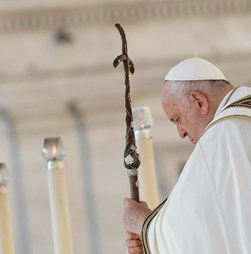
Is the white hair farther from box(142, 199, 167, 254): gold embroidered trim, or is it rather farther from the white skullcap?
box(142, 199, 167, 254): gold embroidered trim

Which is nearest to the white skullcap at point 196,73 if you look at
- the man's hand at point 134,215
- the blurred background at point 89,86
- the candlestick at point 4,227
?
the man's hand at point 134,215

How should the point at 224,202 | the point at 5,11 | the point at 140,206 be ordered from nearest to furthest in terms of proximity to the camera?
1. the point at 224,202
2. the point at 140,206
3. the point at 5,11

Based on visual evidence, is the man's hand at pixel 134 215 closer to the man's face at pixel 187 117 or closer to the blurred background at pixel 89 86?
the man's face at pixel 187 117

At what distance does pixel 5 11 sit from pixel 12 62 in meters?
0.30

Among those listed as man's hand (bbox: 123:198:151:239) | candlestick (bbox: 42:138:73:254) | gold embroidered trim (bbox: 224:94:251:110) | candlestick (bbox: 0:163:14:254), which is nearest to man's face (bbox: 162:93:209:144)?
gold embroidered trim (bbox: 224:94:251:110)

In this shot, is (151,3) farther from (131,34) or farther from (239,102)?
(239,102)

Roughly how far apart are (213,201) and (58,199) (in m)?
0.84

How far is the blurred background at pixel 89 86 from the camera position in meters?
6.48

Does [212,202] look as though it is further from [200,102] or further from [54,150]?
Answer: [54,150]

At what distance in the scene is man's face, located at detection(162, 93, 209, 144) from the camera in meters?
2.95

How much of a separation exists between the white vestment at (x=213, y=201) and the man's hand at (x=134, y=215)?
7 centimetres

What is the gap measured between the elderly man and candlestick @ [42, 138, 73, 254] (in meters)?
0.49

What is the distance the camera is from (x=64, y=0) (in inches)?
255

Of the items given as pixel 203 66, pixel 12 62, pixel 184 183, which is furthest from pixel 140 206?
pixel 12 62
